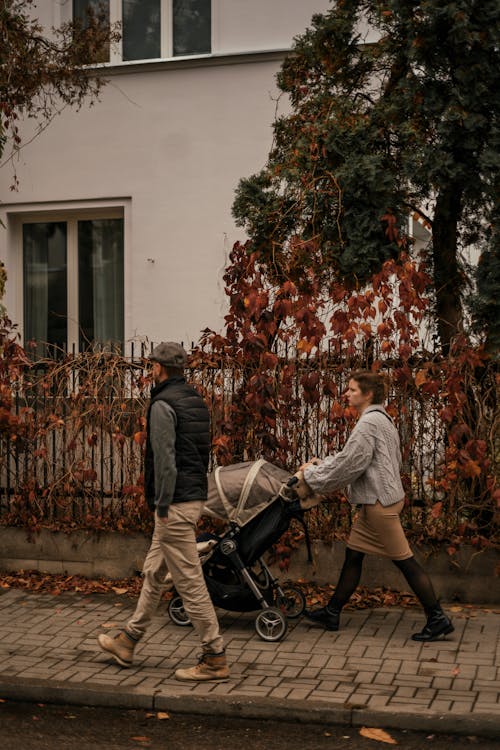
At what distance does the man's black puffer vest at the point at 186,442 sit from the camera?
6.80 meters

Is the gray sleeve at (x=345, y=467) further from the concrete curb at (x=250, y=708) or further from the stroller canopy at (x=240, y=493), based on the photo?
the concrete curb at (x=250, y=708)

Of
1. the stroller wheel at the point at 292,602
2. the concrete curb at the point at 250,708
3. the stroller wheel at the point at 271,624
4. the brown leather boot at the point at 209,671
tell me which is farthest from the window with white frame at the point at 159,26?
the concrete curb at the point at 250,708

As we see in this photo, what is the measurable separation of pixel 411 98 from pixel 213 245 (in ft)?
20.3

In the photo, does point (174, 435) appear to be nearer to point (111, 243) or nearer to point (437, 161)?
point (437, 161)

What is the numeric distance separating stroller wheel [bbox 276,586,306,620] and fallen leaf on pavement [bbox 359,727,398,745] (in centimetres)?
189

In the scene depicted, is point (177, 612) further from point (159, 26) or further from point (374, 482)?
point (159, 26)

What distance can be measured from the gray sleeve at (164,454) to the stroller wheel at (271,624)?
1.29 m

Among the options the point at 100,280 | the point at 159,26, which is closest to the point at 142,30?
the point at 159,26

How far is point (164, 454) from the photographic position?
668cm

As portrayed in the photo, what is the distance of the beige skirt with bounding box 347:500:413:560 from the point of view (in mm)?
7570

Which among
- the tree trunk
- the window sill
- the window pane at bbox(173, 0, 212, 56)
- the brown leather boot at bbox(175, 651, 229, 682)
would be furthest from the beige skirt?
the window pane at bbox(173, 0, 212, 56)

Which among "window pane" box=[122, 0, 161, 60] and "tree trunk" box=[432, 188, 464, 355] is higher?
"window pane" box=[122, 0, 161, 60]

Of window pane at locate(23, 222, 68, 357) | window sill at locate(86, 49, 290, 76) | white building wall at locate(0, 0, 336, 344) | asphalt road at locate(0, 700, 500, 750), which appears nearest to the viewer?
asphalt road at locate(0, 700, 500, 750)

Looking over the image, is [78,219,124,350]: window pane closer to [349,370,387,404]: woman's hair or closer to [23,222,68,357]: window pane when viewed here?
[23,222,68,357]: window pane
